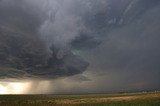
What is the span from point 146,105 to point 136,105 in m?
1.86

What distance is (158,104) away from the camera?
161 ft

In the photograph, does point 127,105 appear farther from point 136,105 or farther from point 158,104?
point 158,104

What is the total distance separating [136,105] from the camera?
49.6 metres

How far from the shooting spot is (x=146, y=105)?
48.7 metres

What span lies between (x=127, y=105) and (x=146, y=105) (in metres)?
3.75

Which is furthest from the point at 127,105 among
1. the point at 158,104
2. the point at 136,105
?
the point at 158,104

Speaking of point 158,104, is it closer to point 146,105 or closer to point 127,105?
point 146,105

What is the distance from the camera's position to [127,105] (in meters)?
50.8

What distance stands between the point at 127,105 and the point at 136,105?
75.4 inches

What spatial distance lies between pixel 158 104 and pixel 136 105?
13.1 ft

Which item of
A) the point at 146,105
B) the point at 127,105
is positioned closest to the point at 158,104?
the point at 146,105

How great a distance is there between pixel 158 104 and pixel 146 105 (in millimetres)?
2355
